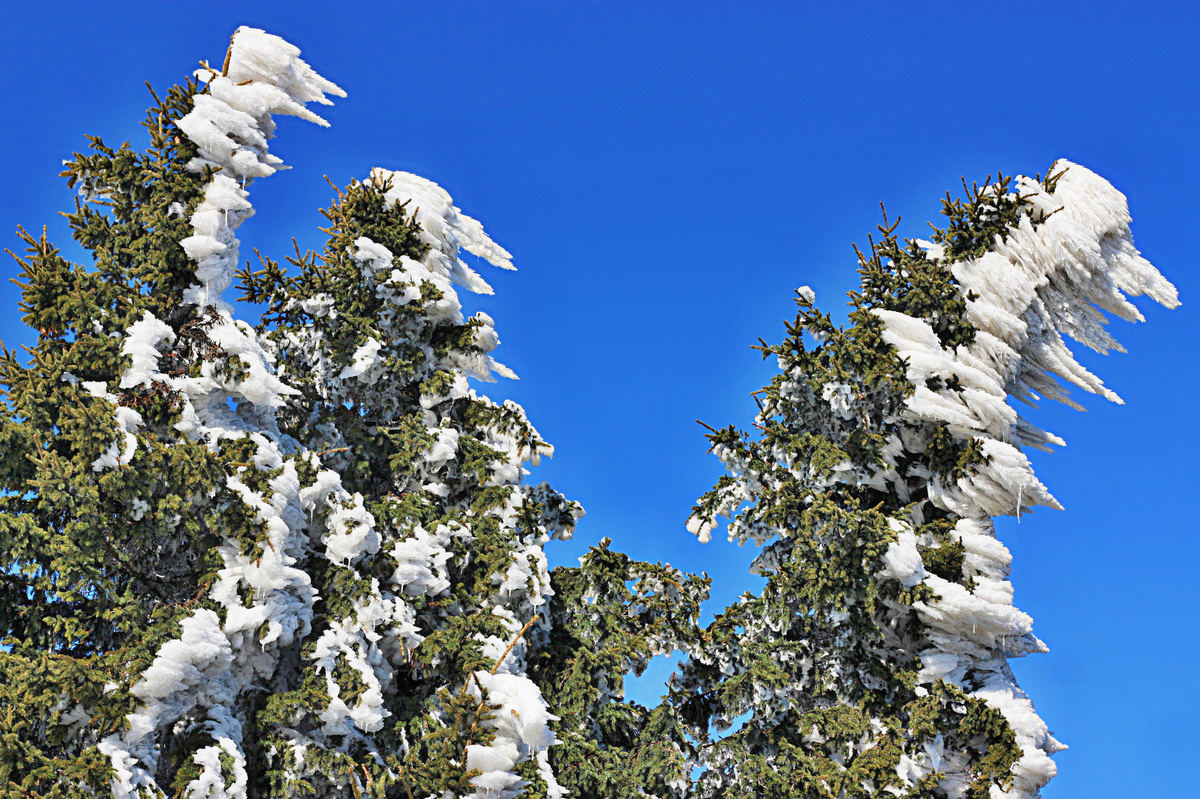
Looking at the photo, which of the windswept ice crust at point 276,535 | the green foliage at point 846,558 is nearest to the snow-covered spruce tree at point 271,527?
the windswept ice crust at point 276,535

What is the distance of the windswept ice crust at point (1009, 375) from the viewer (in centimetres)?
1388

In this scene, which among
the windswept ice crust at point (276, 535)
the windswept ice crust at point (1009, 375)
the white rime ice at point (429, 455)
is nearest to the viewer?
the windswept ice crust at point (276, 535)

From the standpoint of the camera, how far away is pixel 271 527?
12.5 m

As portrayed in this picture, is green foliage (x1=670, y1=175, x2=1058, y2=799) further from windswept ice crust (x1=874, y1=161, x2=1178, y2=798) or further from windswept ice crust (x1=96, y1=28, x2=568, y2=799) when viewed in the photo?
windswept ice crust (x1=96, y1=28, x2=568, y2=799)

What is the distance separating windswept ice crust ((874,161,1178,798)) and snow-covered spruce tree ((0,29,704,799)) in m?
3.96

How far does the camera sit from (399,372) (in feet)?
52.6

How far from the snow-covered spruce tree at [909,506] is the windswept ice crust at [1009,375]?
0.03 meters

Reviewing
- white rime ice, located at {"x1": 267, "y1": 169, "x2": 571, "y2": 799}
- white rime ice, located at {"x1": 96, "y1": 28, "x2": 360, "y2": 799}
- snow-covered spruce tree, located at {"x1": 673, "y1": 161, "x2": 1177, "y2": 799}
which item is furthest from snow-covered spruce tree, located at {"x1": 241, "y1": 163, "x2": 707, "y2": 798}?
snow-covered spruce tree, located at {"x1": 673, "y1": 161, "x2": 1177, "y2": 799}

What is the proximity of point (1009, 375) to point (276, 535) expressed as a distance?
412 inches

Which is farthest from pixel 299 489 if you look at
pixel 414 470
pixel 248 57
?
pixel 248 57

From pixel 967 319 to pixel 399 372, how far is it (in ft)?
28.1

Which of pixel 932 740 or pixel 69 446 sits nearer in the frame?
pixel 69 446

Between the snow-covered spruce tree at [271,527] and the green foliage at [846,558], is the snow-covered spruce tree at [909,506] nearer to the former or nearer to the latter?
the green foliage at [846,558]

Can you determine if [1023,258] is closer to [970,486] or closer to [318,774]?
[970,486]
